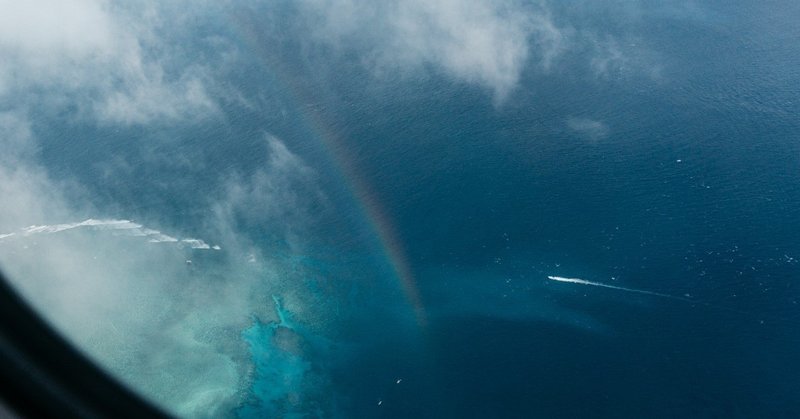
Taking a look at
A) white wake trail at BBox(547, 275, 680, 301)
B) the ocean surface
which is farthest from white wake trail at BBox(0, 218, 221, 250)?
white wake trail at BBox(547, 275, 680, 301)

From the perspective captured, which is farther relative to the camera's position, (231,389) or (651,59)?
(651,59)

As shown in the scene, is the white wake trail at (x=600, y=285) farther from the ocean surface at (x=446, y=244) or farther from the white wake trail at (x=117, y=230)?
the white wake trail at (x=117, y=230)

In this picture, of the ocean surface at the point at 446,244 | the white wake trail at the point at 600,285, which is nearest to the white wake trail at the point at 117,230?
the ocean surface at the point at 446,244

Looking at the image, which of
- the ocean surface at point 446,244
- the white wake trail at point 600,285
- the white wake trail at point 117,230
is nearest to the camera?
the ocean surface at point 446,244

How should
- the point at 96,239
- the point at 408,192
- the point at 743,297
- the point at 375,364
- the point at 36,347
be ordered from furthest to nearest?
1. the point at 408,192
2. the point at 96,239
3. the point at 743,297
4. the point at 375,364
5. the point at 36,347

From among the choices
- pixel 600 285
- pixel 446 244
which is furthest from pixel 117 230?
pixel 600 285

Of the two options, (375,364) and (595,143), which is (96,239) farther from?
(595,143)

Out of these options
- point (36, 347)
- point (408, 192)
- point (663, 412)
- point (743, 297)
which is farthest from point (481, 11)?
point (36, 347)

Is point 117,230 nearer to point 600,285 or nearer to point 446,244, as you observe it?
point 446,244

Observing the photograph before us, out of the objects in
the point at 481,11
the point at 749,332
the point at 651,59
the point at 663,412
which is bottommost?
the point at 663,412
